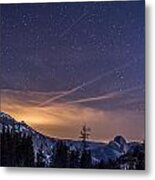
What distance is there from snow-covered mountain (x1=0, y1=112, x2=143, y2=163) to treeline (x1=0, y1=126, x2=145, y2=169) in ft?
0.04

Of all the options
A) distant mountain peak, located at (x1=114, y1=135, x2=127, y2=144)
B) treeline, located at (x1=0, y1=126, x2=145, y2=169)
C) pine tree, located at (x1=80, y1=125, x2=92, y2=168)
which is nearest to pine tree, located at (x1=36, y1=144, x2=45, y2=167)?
treeline, located at (x1=0, y1=126, x2=145, y2=169)

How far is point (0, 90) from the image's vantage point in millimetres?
1789

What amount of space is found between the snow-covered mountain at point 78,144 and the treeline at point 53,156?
11 mm

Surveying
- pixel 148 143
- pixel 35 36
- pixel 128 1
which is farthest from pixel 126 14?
pixel 148 143

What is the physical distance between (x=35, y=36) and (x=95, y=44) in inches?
9.1

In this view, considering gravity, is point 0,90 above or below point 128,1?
below

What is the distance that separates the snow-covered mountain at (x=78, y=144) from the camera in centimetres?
172

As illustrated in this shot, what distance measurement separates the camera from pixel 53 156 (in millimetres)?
1760

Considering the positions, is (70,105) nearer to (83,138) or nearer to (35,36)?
(83,138)

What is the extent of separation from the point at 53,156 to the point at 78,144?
4.2 inches

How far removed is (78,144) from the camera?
1746 mm

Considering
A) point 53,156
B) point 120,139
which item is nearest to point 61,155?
point 53,156

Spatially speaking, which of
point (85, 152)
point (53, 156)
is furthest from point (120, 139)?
point (53, 156)

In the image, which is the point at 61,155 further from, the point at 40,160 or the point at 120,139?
the point at 120,139
